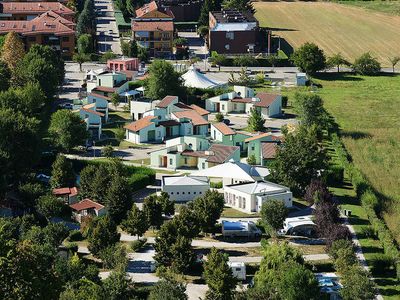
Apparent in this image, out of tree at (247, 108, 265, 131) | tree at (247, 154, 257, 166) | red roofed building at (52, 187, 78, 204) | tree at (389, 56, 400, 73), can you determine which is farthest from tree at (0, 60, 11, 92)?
tree at (389, 56, 400, 73)

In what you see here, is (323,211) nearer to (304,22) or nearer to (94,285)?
(94,285)

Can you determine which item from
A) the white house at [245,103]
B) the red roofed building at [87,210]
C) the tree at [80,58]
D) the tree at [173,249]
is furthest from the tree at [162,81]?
the tree at [173,249]

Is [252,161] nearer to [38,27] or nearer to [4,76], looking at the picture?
[4,76]

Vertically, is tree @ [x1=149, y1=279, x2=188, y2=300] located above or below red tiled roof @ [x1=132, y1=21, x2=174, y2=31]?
below

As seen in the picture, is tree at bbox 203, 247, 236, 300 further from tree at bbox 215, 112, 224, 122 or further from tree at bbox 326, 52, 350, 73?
tree at bbox 326, 52, 350, 73

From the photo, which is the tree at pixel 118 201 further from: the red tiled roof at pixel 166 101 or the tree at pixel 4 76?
the tree at pixel 4 76

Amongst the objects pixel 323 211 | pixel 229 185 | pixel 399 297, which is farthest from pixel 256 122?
pixel 399 297
